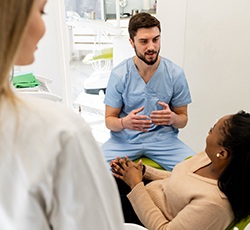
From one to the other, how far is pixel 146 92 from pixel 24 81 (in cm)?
64

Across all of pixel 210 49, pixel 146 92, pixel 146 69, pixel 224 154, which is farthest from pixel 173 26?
pixel 224 154

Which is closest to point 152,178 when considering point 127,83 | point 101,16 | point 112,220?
point 127,83

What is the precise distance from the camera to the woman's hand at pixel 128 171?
140 centimetres

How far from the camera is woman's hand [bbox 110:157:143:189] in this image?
1.40 meters

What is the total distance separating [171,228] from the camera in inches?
44.9

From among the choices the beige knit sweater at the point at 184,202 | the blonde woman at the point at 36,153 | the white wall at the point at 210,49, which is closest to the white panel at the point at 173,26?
the white wall at the point at 210,49

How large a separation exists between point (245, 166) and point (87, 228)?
2.35 ft

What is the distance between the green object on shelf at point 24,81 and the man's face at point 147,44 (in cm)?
58

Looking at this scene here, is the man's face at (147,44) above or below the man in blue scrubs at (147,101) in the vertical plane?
above

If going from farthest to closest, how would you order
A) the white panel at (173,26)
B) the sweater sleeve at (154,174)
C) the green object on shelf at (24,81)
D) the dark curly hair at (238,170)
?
the white panel at (173,26), the green object on shelf at (24,81), the sweater sleeve at (154,174), the dark curly hair at (238,170)

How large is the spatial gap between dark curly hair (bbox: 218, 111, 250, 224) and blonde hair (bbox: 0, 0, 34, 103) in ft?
2.73

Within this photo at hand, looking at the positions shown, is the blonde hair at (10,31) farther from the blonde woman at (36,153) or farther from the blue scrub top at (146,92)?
the blue scrub top at (146,92)

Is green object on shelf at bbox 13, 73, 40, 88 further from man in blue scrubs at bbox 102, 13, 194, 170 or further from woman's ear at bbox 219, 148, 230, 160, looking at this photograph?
woman's ear at bbox 219, 148, 230, 160

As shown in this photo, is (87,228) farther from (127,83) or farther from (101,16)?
(101,16)
